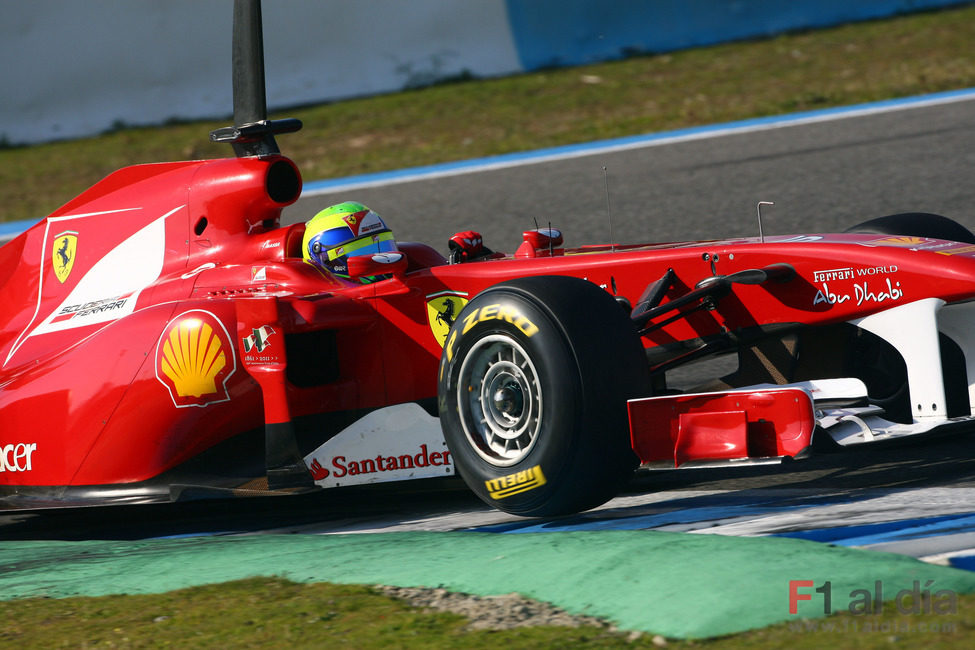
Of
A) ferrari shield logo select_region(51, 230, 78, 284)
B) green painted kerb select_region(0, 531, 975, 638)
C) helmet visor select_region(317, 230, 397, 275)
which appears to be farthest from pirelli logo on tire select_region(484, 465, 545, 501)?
ferrari shield logo select_region(51, 230, 78, 284)

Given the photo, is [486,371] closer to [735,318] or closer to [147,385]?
[735,318]

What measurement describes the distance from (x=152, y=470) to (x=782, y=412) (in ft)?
7.54

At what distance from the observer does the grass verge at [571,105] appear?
1209 centimetres

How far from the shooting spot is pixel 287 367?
461cm

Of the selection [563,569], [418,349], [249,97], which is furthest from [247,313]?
[563,569]

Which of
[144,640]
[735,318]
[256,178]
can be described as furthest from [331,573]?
[256,178]

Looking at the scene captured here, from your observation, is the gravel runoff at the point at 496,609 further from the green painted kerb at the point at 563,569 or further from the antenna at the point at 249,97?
the antenna at the point at 249,97

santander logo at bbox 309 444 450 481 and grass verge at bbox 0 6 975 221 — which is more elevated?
grass verge at bbox 0 6 975 221

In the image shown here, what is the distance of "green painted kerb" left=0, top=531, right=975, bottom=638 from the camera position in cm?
281

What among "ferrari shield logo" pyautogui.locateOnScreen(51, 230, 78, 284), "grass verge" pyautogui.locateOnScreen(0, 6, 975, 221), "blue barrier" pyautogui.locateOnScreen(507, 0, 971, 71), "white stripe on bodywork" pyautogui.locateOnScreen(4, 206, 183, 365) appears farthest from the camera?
"blue barrier" pyautogui.locateOnScreen(507, 0, 971, 71)

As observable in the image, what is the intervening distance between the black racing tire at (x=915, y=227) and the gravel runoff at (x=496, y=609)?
231 cm

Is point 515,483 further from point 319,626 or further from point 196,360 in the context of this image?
point 196,360

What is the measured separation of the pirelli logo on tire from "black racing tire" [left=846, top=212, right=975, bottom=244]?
171 cm

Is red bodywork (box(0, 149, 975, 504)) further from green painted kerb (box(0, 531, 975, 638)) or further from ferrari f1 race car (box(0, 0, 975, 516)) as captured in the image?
green painted kerb (box(0, 531, 975, 638))
